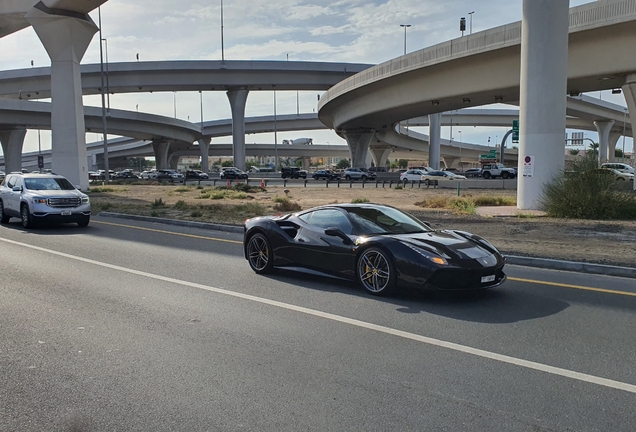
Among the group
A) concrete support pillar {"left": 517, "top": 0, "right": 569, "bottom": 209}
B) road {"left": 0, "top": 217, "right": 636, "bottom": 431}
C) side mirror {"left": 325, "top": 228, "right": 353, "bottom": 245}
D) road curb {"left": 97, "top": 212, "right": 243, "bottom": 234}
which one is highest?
concrete support pillar {"left": 517, "top": 0, "right": 569, "bottom": 209}

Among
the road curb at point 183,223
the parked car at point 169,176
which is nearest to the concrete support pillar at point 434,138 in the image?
the parked car at point 169,176

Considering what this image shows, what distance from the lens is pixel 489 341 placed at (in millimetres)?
6125

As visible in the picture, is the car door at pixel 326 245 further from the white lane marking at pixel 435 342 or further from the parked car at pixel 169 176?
the parked car at pixel 169 176

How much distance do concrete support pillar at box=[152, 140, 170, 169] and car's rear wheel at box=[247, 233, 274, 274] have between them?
92201 millimetres

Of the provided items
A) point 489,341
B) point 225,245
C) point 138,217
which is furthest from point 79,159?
point 489,341

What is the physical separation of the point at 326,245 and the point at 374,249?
97 centimetres

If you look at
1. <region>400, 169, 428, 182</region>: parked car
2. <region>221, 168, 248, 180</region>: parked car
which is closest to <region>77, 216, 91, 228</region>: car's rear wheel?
<region>400, 169, 428, 182</region>: parked car

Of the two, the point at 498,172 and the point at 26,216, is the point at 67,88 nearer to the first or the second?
the point at 26,216

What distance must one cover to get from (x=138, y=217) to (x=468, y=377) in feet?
57.9

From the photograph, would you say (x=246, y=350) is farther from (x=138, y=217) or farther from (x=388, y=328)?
(x=138, y=217)

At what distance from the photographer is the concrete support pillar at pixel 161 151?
98.8 meters

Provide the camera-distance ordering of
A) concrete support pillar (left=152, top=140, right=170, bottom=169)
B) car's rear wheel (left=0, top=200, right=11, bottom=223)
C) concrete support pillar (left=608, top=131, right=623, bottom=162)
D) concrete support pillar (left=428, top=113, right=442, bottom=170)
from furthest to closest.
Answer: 1. concrete support pillar (left=152, top=140, right=170, bottom=169)
2. concrete support pillar (left=608, top=131, right=623, bottom=162)
3. concrete support pillar (left=428, top=113, right=442, bottom=170)
4. car's rear wheel (left=0, top=200, right=11, bottom=223)

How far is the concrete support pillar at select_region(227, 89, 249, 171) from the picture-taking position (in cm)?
6794

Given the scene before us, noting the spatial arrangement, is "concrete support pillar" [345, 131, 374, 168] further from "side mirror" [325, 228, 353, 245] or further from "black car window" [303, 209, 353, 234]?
"side mirror" [325, 228, 353, 245]
